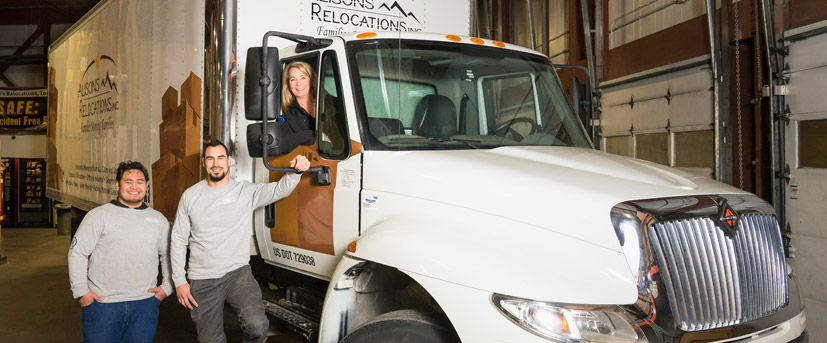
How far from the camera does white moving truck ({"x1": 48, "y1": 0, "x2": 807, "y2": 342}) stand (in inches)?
107

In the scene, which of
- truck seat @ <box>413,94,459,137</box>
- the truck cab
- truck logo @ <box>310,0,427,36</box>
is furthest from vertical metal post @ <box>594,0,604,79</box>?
truck seat @ <box>413,94,459,137</box>

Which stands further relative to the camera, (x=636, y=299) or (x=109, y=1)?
(x=109, y=1)

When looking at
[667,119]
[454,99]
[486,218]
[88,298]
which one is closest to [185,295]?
[88,298]

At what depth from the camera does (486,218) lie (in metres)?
3.05

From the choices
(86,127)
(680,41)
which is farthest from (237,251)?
(680,41)

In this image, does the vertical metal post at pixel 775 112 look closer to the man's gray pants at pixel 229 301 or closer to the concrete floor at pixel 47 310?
the concrete floor at pixel 47 310

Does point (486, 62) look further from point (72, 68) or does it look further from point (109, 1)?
point (72, 68)

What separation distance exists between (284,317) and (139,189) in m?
1.40

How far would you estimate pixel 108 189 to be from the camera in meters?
7.35

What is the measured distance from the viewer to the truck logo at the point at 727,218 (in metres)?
2.91

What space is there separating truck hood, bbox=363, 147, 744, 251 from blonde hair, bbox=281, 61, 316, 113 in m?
0.68

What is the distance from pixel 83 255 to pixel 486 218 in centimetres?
291

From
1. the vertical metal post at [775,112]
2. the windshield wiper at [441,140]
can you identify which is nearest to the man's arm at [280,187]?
the windshield wiper at [441,140]

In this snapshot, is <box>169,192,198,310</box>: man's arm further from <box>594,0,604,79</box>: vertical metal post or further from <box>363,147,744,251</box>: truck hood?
<box>594,0,604,79</box>: vertical metal post
